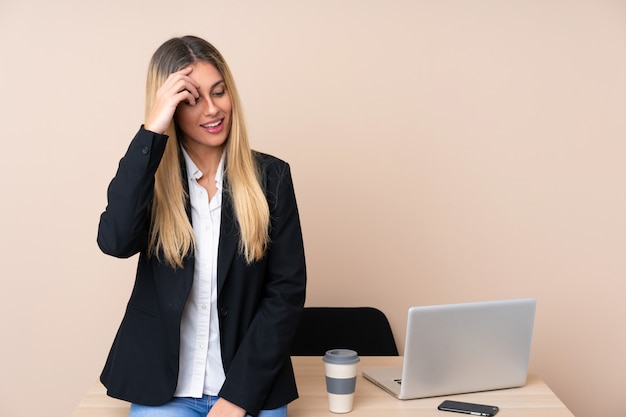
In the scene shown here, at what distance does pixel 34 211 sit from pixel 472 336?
6.37 feet

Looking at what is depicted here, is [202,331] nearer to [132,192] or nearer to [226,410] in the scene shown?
[226,410]

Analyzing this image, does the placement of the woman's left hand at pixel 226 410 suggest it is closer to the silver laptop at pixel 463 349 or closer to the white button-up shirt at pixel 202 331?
the white button-up shirt at pixel 202 331

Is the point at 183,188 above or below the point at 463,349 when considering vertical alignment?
above

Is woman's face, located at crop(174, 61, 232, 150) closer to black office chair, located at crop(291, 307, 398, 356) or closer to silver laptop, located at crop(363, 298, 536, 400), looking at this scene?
silver laptop, located at crop(363, 298, 536, 400)

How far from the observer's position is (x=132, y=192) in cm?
192

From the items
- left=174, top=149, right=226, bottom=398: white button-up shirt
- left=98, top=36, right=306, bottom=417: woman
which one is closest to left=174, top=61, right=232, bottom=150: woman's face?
left=98, top=36, right=306, bottom=417: woman

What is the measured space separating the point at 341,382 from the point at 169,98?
0.87 m

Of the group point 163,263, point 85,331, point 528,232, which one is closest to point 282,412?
point 163,263

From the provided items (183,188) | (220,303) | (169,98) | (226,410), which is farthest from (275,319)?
(169,98)

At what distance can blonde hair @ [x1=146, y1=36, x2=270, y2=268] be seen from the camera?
2.03 metres

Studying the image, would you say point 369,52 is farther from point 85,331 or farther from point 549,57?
point 85,331

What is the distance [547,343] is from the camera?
3438mm

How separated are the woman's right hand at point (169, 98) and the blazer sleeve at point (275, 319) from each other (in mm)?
343

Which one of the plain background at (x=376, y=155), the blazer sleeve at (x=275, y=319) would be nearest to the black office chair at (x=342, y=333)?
the plain background at (x=376, y=155)
